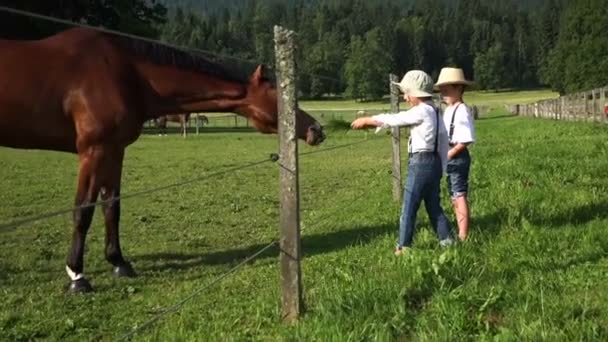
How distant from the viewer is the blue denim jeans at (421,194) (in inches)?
231

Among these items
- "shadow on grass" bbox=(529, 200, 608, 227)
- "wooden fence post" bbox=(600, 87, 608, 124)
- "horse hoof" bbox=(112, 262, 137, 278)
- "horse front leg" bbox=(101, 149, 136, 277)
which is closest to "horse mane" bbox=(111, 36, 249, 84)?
"horse front leg" bbox=(101, 149, 136, 277)

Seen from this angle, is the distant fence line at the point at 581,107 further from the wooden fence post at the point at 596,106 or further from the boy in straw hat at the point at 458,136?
the boy in straw hat at the point at 458,136

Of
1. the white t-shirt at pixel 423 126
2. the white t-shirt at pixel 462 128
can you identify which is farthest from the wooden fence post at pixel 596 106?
the white t-shirt at pixel 423 126

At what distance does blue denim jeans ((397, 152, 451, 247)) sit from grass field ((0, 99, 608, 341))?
0.55 feet

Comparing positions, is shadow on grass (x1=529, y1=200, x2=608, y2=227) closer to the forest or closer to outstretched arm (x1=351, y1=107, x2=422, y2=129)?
outstretched arm (x1=351, y1=107, x2=422, y2=129)

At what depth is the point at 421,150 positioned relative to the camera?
19.7 ft

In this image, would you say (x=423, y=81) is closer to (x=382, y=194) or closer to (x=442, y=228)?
(x=442, y=228)

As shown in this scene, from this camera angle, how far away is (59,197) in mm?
12000

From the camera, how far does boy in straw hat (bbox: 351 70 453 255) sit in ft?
19.3

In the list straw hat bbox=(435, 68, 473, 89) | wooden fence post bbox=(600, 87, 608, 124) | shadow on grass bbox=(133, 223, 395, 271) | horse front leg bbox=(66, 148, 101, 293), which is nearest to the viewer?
horse front leg bbox=(66, 148, 101, 293)

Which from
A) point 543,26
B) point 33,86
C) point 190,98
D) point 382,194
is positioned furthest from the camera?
point 543,26

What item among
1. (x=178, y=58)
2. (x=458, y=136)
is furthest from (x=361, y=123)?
(x=178, y=58)

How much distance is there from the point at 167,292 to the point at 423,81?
8.84 feet

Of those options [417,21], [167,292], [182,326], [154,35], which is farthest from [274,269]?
[417,21]
